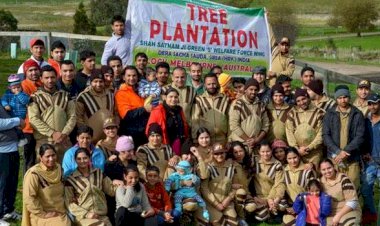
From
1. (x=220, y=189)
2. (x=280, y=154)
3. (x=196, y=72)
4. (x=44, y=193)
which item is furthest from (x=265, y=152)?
(x=44, y=193)

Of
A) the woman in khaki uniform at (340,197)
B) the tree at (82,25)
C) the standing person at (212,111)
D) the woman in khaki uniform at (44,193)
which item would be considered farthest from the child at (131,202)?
the tree at (82,25)

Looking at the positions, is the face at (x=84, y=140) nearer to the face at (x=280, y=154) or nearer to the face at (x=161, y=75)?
the face at (x=161, y=75)

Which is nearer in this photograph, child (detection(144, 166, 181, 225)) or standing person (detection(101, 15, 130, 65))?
child (detection(144, 166, 181, 225))

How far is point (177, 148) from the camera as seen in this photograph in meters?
10.1

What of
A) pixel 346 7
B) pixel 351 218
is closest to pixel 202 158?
pixel 351 218

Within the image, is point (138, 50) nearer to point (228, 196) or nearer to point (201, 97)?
point (201, 97)

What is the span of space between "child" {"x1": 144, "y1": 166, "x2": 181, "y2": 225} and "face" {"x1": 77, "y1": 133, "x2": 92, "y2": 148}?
799mm

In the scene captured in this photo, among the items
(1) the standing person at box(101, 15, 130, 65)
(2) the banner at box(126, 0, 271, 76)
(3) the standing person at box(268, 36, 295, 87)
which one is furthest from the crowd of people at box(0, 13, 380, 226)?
(3) the standing person at box(268, 36, 295, 87)

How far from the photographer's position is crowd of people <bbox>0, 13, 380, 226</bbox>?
8.95m

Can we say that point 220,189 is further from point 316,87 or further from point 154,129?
point 316,87

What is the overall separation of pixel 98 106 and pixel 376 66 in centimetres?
3022

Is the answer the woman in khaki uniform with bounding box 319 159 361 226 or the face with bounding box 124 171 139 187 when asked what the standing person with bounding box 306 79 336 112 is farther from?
the face with bounding box 124 171 139 187

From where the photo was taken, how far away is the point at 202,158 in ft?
33.0

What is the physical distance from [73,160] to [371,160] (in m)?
4.01
